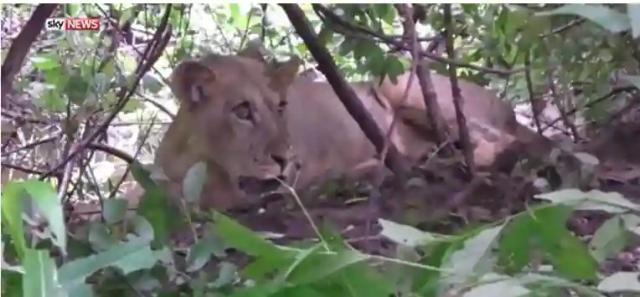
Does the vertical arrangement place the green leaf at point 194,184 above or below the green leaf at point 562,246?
below

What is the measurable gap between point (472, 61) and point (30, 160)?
2.33 feet

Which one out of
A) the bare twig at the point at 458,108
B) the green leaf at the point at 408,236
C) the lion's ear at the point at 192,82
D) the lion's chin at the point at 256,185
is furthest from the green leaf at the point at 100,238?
the lion's ear at the point at 192,82

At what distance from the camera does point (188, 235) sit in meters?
1.18

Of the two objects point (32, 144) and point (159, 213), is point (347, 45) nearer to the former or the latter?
point (32, 144)

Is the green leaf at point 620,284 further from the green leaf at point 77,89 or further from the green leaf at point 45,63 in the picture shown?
the green leaf at point 45,63

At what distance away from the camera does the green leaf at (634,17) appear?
0.53m

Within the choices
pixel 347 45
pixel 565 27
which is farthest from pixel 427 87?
pixel 565 27

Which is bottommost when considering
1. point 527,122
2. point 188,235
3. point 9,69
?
point 527,122

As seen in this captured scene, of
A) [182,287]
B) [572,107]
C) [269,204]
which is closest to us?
[182,287]

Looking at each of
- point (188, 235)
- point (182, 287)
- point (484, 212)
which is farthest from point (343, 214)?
point (182, 287)

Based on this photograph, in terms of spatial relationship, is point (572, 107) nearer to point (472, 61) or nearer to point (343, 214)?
point (472, 61)

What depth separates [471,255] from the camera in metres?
0.59

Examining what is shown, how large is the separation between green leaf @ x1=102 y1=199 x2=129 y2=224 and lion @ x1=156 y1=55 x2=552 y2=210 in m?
1.05

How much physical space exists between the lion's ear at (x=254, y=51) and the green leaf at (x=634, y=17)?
151 centimetres
